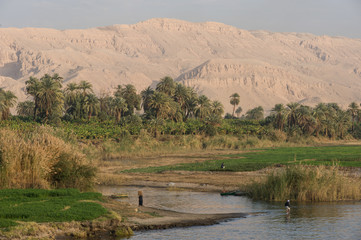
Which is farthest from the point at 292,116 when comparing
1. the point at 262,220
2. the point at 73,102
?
the point at 262,220

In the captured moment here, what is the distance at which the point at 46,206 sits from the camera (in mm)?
22203

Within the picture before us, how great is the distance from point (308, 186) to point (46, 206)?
52.2 ft

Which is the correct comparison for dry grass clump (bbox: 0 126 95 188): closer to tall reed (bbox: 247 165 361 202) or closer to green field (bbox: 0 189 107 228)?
green field (bbox: 0 189 107 228)

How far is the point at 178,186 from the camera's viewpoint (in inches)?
1564

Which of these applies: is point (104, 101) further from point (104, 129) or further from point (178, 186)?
point (178, 186)

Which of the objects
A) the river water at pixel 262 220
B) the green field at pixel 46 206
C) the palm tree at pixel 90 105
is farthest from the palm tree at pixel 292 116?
the green field at pixel 46 206

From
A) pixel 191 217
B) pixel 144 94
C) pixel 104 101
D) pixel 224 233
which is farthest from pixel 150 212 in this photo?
pixel 104 101

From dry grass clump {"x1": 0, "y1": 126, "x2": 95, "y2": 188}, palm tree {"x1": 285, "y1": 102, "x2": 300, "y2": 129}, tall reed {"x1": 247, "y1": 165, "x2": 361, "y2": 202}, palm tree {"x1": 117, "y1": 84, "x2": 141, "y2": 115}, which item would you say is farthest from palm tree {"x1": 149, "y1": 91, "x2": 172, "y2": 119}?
tall reed {"x1": 247, "y1": 165, "x2": 361, "y2": 202}

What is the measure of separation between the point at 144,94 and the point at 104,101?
1390 centimetres

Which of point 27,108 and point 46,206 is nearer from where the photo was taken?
point 46,206

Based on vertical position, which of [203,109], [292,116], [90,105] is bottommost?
[292,116]

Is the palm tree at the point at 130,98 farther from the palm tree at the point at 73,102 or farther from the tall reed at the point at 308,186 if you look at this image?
the tall reed at the point at 308,186

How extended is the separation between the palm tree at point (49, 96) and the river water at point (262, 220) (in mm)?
65145

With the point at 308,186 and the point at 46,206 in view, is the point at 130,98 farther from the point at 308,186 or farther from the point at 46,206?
the point at 46,206
